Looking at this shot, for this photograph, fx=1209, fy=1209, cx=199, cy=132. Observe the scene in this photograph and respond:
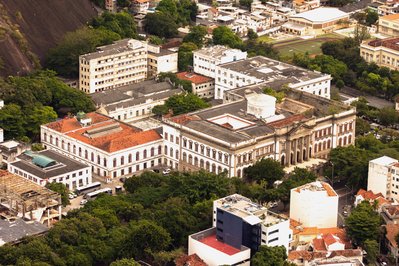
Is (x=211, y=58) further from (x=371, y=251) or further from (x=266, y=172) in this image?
(x=371, y=251)

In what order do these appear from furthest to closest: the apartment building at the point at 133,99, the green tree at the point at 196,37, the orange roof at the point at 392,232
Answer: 1. the green tree at the point at 196,37
2. the apartment building at the point at 133,99
3. the orange roof at the point at 392,232

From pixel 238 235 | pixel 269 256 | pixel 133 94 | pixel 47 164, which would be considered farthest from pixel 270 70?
pixel 269 256

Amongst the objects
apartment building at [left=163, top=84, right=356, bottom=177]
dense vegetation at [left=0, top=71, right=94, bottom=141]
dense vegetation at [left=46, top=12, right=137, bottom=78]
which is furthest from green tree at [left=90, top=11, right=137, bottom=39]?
apartment building at [left=163, top=84, right=356, bottom=177]

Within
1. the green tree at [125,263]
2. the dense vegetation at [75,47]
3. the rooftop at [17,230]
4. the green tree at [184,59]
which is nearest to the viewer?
the green tree at [125,263]

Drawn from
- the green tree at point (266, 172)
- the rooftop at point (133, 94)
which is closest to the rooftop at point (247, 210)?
the green tree at point (266, 172)

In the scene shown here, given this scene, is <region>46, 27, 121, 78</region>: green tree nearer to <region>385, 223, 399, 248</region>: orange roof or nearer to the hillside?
the hillside

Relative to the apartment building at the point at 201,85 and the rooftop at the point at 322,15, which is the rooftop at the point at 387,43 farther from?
the apartment building at the point at 201,85
